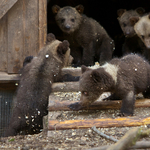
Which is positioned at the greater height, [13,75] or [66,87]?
[13,75]

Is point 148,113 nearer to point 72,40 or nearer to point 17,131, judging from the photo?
A: point 17,131

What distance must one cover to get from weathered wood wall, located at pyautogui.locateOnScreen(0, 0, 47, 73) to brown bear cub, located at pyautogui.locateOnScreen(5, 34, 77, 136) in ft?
1.82

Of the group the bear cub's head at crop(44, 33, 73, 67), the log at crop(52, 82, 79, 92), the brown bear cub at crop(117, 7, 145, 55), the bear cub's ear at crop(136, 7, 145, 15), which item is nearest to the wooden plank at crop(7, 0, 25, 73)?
the bear cub's head at crop(44, 33, 73, 67)

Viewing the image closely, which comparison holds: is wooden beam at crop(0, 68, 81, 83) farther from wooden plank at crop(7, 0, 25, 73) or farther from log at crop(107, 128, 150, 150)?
log at crop(107, 128, 150, 150)

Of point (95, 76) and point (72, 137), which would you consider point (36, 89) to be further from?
point (72, 137)

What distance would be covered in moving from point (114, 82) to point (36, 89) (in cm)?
189

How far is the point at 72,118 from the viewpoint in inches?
174

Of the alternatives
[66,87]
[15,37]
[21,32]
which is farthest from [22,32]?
[66,87]

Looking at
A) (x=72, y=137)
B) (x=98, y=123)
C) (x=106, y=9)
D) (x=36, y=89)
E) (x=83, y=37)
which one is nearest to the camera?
(x=72, y=137)

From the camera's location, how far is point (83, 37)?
8.05 m

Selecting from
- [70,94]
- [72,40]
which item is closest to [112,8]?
[72,40]

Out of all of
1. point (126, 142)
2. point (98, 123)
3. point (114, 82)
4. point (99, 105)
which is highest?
point (114, 82)

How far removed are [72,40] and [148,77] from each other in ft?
12.6

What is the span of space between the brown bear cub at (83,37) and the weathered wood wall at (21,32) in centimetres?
147
